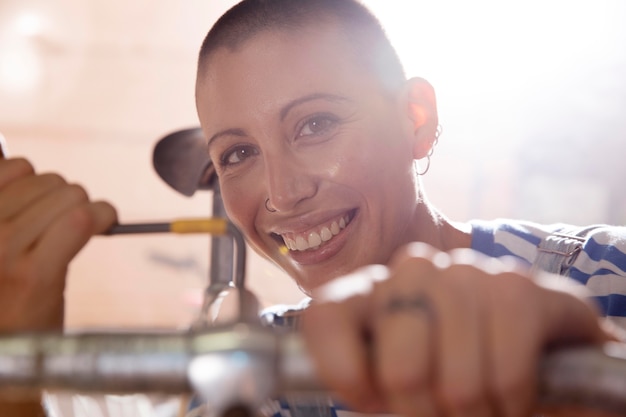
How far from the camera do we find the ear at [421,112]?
1106 mm

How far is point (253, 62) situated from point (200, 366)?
0.75m

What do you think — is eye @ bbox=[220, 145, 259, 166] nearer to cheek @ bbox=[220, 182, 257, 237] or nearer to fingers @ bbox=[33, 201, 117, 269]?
cheek @ bbox=[220, 182, 257, 237]

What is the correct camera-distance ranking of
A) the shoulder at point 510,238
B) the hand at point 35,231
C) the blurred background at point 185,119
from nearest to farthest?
the hand at point 35,231 < the shoulder at point 510,238 < the blurred background at point 185,119

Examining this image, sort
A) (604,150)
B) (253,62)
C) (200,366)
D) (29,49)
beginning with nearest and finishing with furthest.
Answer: (200,366) → (253,62) → (29,49) → (604,150)

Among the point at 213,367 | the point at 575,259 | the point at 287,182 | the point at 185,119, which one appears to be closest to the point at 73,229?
the point at 213,367

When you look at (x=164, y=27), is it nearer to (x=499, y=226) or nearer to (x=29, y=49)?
(x=29, y=49)

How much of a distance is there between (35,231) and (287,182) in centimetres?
48

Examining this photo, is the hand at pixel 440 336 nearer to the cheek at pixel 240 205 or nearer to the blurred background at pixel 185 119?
the cheek at pixel 240 205

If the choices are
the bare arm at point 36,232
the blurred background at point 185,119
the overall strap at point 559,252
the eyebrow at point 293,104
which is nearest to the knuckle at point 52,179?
the bare arm at point 36,232

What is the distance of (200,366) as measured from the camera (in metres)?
0.26

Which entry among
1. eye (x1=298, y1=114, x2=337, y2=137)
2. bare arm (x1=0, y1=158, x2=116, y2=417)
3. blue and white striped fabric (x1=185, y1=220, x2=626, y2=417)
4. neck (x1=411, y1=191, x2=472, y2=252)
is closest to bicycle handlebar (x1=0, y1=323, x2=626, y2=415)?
bare arm (x1=0, y1=158, x2=116, y2=417)

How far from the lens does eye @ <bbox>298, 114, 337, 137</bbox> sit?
98 centimetres

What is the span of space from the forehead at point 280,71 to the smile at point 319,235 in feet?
0.58

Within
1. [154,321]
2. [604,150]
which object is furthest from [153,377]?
[604,150]
